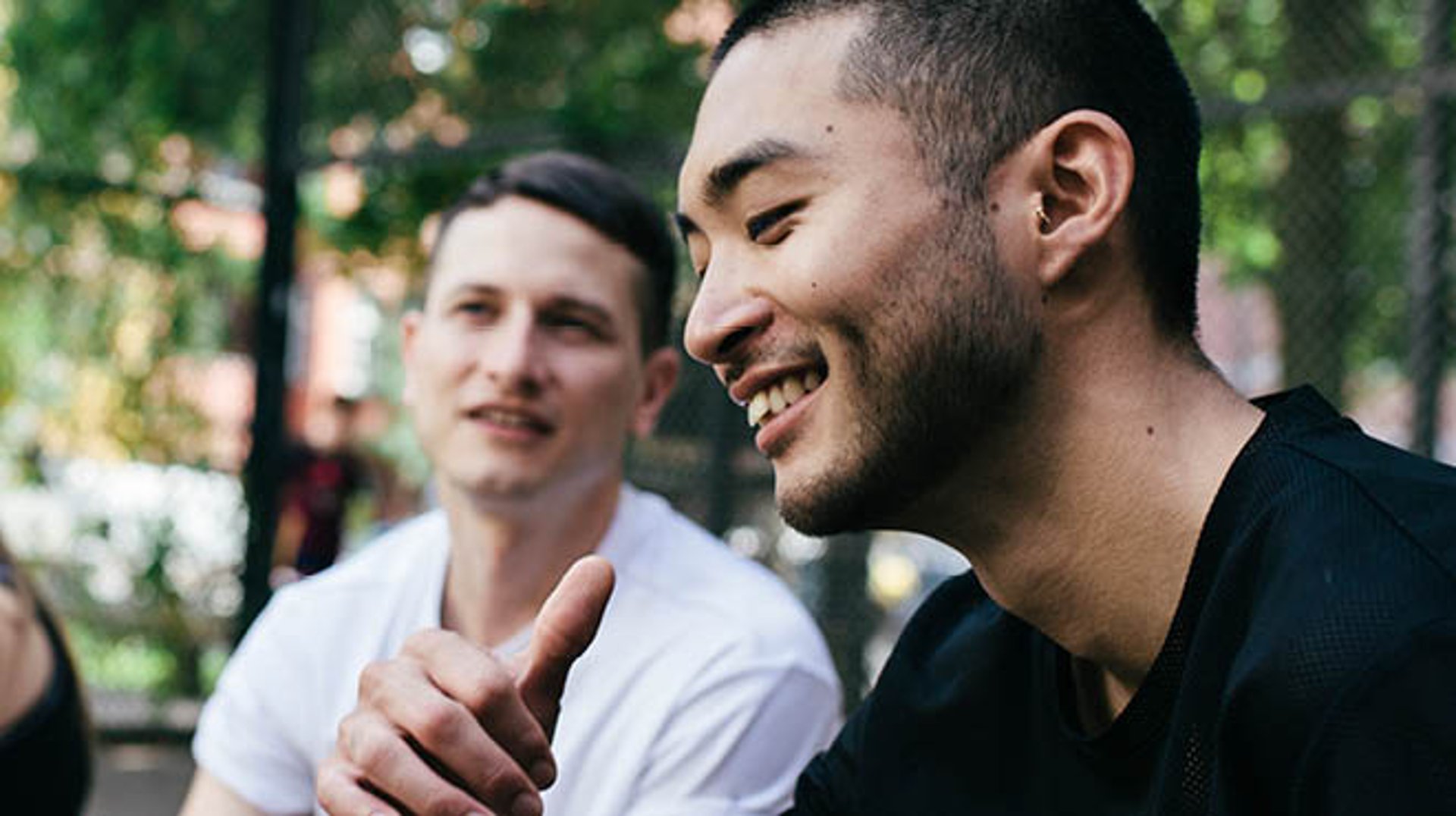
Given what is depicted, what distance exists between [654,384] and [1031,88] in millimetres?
1471

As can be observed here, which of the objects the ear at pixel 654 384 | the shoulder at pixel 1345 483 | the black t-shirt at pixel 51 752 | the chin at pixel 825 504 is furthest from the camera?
the ear at pixel 654 384

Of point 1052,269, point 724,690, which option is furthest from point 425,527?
point 1052,269

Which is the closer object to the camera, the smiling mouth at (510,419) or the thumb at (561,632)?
the thumb at (561,632)

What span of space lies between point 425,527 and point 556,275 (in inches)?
21.8

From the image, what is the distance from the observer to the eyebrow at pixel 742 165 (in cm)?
155

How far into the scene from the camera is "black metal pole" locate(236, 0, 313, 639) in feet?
18.0

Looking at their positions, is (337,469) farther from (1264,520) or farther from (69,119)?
(1264,520)

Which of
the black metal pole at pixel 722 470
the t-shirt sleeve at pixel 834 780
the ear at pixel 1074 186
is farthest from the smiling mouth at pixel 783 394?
the black metal pole at pixel 722 470

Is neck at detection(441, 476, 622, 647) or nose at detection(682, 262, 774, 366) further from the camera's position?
neck at detection(441, 476, 622, 647)

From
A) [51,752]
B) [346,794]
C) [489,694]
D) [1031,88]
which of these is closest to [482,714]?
[489,694]

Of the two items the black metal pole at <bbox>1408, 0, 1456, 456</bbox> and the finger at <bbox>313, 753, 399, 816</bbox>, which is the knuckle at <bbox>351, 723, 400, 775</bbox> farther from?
the black metal pole at <bbox>1408, 0, 1456, 456</bbox>

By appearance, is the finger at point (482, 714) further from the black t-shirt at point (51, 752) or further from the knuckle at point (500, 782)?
the black t-shirt at point (51, 752)

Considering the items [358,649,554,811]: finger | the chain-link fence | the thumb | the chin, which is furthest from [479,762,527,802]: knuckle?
the chain-link fence

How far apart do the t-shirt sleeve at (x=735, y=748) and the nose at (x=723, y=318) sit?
2.80 feet
